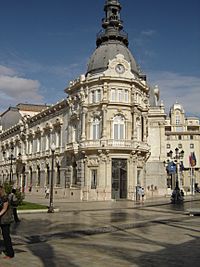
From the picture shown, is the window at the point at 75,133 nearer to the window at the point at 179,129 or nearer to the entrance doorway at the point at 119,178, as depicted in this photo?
the entrance doorway at the point at 119,178

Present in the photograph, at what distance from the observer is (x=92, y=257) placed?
9.55 meters

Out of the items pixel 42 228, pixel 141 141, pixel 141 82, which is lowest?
pixel 42 228

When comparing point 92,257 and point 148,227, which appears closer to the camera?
point 92,257

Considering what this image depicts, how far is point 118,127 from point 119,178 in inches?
219

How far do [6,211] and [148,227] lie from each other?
8.46 meters

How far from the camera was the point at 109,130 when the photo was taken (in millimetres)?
38781

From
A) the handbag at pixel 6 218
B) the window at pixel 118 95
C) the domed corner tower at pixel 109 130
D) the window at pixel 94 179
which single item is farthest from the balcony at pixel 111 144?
the handbag at pixel 6 218

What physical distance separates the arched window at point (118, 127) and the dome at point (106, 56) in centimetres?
623

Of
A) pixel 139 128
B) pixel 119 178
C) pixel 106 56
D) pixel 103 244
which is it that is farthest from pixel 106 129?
pixel 103 244

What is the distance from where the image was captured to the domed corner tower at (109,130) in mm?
38062

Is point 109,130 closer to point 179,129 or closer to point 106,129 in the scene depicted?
point 106,129

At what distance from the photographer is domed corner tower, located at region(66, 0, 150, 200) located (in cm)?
3806

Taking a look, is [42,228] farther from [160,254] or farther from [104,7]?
[104,7]

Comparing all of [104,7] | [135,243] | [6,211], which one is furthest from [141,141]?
[6,211]
